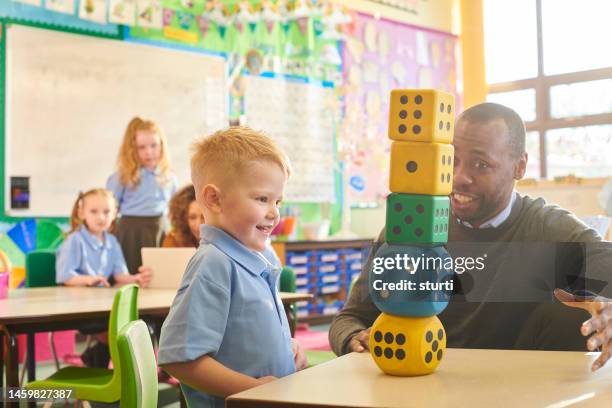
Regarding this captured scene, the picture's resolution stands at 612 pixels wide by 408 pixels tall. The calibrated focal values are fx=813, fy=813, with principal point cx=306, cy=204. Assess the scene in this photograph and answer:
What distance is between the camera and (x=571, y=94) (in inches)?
214

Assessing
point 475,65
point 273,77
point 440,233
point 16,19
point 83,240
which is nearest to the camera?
point 440,233

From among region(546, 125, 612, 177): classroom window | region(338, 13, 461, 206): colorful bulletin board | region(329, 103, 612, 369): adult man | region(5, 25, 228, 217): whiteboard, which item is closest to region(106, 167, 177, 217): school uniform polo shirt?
region(5, 25, 228, 217): whiteboard

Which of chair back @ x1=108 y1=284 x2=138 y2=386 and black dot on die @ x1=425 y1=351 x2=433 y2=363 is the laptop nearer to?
chair back @ x1=108 y1=284 x2=138 y2=386

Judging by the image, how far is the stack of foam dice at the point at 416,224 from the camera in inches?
45.7

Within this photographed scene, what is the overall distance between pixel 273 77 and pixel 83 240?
3292 mm

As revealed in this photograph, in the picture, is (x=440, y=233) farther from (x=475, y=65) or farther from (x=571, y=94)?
(x=571, y=94)

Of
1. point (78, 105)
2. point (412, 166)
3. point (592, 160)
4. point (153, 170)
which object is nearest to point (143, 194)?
point (153, 170)

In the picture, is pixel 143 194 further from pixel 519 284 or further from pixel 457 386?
pixel 457 386

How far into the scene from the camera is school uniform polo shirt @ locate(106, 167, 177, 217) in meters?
4.87

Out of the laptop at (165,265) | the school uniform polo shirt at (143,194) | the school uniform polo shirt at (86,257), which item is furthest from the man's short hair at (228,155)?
the school uniform polo shirt at (143,194)

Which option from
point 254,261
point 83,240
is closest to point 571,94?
point 83,240

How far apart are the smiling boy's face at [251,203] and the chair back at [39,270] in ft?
8.64

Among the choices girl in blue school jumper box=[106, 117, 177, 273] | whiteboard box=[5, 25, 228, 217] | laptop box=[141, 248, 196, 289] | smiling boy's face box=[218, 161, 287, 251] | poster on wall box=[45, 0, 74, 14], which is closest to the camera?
smiling boy's face box=[218, 161, 287, 251]

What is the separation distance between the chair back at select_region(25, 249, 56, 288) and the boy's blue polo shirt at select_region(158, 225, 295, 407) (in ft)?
8.58
